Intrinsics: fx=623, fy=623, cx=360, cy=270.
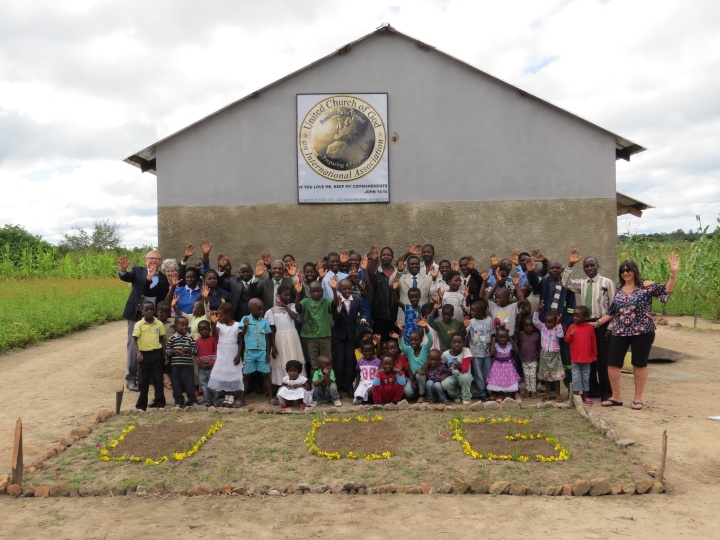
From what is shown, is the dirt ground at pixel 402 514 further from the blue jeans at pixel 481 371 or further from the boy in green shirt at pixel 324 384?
the boy in green shirt at pixel 324 384

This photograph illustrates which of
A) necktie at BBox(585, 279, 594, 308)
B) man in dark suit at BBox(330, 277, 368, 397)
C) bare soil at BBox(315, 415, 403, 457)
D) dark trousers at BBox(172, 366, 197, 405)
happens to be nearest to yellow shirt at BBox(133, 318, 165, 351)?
dark trousers at BBox(172, 366, 197, 405)

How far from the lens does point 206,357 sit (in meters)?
7.89

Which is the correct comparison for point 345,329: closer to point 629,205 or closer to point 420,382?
point 420,382

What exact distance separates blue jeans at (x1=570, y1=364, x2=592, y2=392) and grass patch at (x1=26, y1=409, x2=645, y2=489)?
4.54 feet

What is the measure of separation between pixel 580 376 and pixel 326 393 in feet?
10.8

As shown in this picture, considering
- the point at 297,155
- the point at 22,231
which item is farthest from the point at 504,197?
the point at 22,231

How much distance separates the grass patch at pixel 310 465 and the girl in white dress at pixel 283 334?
4.88 feet

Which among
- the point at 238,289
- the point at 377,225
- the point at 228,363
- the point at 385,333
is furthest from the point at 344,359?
the point at 377,225

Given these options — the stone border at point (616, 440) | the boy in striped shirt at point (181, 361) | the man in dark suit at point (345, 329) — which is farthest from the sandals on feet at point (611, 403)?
the boy in striped shirt at point (181, 361)

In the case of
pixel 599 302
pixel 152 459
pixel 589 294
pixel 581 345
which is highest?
pixel 589 294

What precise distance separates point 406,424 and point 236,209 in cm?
496

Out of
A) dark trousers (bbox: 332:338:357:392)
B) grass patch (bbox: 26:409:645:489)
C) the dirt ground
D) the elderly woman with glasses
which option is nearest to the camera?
the dirt ground

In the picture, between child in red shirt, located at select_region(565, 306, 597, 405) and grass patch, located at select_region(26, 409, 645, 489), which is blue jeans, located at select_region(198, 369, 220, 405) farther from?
child in red shirt, located at select_region(565, 306, 597, 405)

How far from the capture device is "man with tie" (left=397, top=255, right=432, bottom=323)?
8.48 metres
